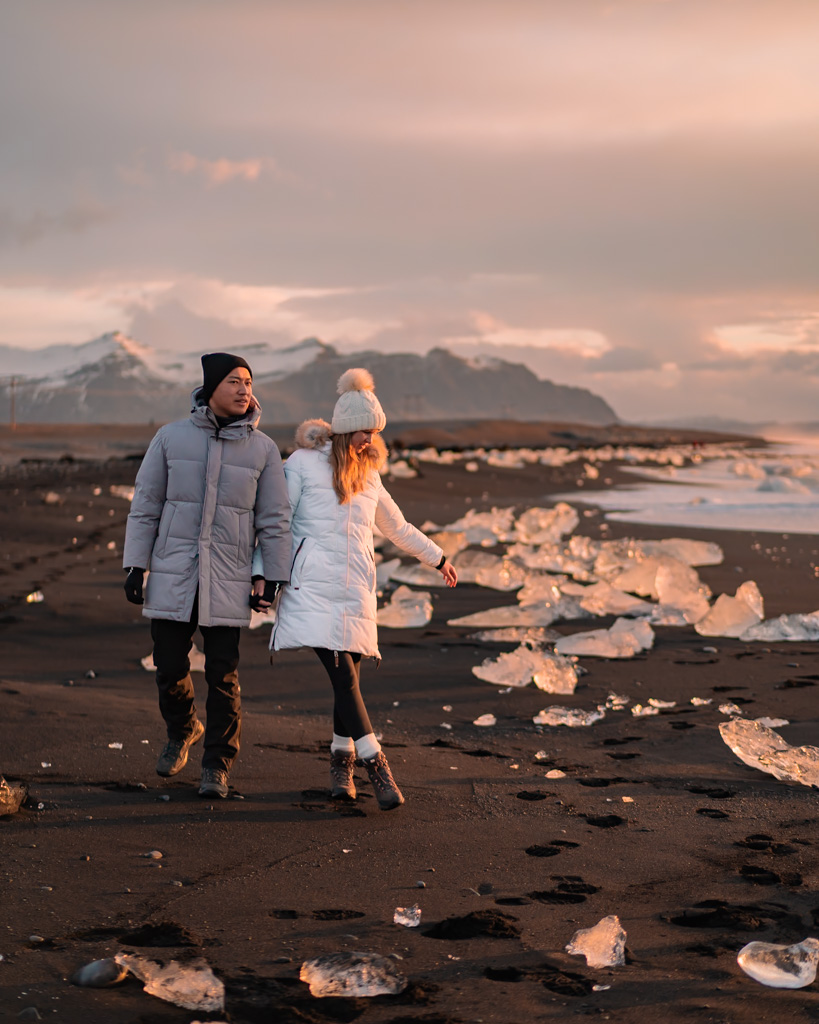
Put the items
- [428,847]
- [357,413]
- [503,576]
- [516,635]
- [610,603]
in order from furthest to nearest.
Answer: [503,576]
[610,603]
[516,635]
[357,413]
[428,847]

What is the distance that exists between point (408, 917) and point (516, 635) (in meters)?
5.06

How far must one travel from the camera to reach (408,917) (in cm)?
342

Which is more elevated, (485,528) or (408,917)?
(485,528)

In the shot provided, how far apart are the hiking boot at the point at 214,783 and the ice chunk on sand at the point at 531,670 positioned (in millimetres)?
2703

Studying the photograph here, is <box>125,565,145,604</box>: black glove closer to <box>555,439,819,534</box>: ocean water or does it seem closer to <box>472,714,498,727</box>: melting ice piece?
<box>472,714,498,727</box>: melting ice piece

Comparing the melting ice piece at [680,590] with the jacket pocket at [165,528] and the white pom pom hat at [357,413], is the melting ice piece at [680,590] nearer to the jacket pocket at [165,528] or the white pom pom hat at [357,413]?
the white pom pom hat at [357,413]

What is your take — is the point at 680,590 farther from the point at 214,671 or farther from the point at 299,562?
the point at 214,671

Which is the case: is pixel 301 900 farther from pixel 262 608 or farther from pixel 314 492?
pixel 314 492

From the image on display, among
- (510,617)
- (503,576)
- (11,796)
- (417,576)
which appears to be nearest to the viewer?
(11,796)

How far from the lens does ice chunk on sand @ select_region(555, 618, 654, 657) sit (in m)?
7.87

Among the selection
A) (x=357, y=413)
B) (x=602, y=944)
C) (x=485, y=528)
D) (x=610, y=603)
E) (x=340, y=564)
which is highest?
(x=357, y=413)

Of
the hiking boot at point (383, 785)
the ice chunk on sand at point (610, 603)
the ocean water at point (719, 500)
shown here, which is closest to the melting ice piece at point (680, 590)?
the ice chunk on sand at point (610, 603)

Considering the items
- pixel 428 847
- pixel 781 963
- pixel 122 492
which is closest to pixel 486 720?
pixel 428 847

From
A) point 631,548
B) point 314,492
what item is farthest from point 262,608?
point 631,548
